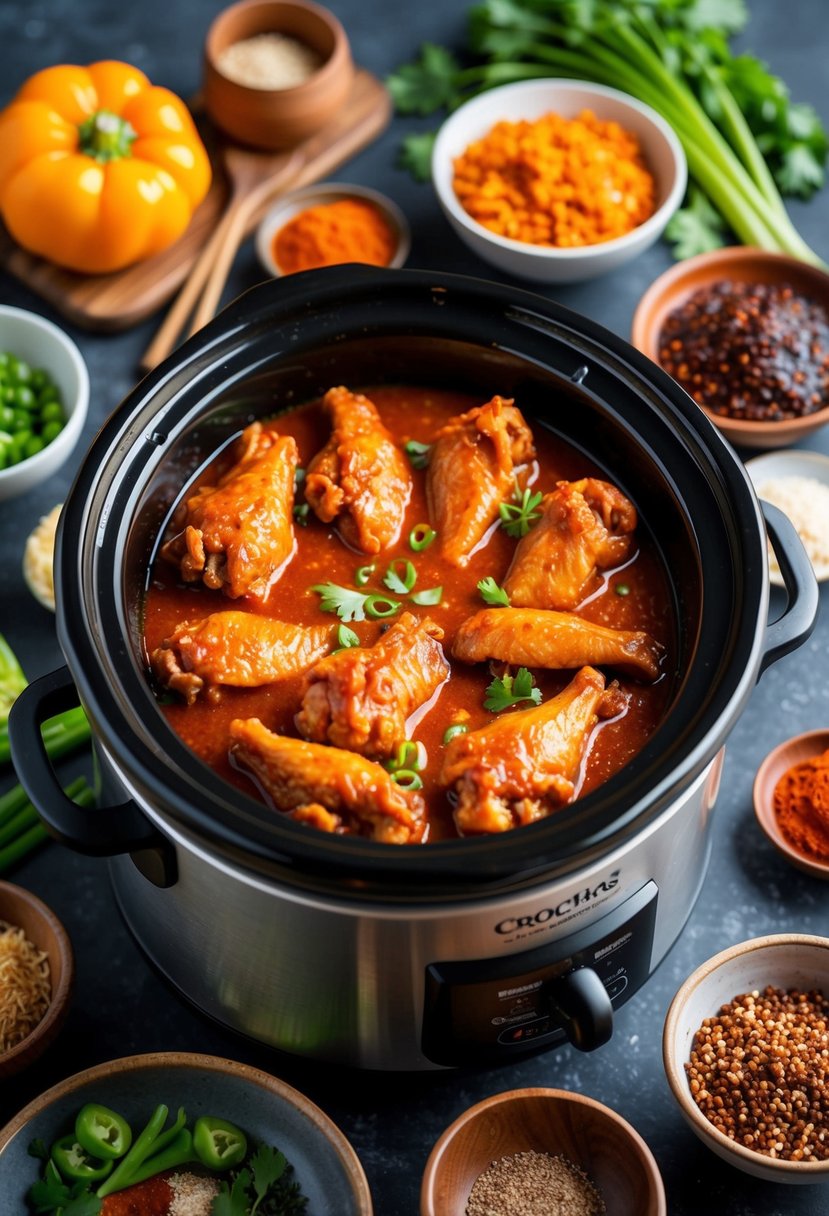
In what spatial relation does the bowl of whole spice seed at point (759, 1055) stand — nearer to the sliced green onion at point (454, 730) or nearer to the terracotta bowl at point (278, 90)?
the sliced green onion at point (454, 730)

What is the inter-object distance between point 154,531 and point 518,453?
97 cm

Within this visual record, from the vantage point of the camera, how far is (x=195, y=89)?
5523 millimetres

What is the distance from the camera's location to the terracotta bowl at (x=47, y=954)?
11.2 feet

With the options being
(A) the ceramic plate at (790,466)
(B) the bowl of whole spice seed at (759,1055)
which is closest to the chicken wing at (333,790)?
(B) the bowl of whole spice seed at (759,1055)

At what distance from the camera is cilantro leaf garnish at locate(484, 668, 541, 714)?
3363 millimetres

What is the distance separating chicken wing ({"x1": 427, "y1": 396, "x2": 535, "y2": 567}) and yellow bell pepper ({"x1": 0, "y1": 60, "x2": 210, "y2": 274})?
5.46 feet

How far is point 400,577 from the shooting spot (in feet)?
11.8

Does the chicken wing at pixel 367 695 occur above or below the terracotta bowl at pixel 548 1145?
above

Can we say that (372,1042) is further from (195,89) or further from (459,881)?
(195,89)

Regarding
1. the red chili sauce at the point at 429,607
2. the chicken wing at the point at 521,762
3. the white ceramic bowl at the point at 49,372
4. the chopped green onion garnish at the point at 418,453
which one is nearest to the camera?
the chicken wing at the point at 521,762

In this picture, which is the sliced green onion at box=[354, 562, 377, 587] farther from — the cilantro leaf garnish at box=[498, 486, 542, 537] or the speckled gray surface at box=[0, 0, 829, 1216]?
the speckled gray surface at box=[0, 0, 829, 1216]

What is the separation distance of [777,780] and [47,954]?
2.02 m

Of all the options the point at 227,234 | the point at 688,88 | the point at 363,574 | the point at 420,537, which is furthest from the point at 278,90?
the point at 363,574

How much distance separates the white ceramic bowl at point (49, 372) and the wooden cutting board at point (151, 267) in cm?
20
